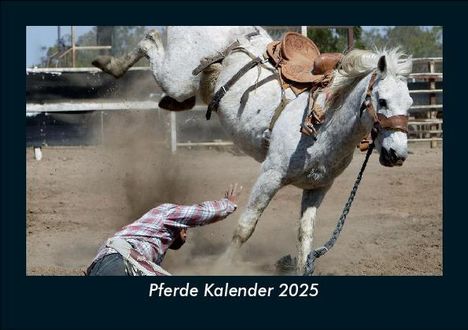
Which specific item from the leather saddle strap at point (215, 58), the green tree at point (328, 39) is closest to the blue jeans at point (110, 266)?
the leather saddle strap at point (215, 58)

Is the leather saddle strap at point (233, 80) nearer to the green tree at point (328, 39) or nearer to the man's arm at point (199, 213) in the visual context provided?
the man's arm at point (199, 213)

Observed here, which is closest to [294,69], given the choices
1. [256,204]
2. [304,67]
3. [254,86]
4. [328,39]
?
[304,67]

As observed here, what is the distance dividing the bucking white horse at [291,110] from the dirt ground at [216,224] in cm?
74

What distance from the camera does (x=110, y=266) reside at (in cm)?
447

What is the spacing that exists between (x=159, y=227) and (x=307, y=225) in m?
1.72

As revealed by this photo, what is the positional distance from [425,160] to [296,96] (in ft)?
24.0

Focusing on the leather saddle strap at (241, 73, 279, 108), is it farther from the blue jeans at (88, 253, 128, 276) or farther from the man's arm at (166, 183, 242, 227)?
the blue jeans at (88, 253, 128, 276)

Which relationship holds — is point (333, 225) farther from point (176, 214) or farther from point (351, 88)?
point (176, 214)

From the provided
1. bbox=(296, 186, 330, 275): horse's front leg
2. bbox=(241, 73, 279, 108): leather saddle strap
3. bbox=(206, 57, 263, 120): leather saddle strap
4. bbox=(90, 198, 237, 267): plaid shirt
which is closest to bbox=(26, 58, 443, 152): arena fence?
bbox=(206, 57, 263, 120): leather saddle strap

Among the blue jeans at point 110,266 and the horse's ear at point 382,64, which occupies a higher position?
the horse's ear at point 382,64

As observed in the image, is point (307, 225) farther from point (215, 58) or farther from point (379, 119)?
point (215, 58)

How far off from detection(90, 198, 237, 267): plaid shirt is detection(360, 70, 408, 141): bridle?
1.21m

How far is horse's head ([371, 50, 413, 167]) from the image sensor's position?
510 cm

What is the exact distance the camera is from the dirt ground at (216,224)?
7203 millimetres
